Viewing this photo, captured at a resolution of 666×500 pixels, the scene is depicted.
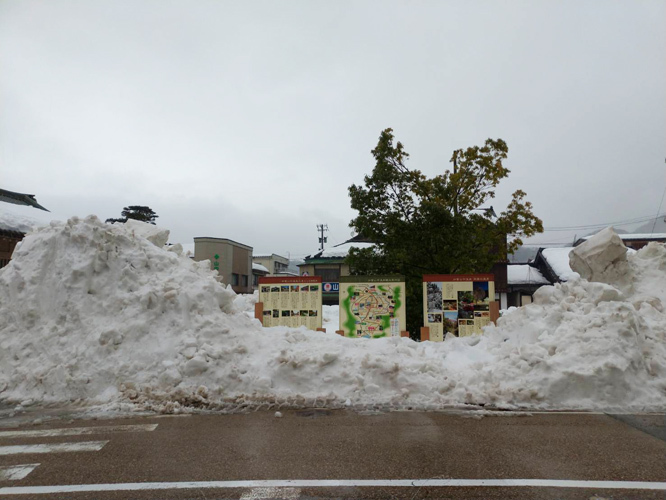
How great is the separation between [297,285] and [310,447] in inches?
223

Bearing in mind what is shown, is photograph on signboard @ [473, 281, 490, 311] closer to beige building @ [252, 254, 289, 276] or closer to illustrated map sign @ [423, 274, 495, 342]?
illustrated map sign @ [423, 274, 495, 342]

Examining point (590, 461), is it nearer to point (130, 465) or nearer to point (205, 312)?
point (130, 465)

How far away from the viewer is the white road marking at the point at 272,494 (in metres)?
3.45

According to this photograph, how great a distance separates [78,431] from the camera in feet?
17.0

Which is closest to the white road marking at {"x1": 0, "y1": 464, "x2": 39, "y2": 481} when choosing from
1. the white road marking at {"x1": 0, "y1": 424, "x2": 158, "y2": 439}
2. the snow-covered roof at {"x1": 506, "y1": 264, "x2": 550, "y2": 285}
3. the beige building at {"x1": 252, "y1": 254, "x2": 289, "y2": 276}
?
the white road marking at {"x1": 0, "y1": 424, "x2": 158, "y2": 439}

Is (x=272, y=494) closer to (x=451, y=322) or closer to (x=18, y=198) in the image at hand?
(x=451, y=322)

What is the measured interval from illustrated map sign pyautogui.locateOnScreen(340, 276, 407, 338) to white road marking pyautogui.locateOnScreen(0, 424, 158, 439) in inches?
212

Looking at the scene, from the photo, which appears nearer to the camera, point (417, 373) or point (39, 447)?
point (39, 447)

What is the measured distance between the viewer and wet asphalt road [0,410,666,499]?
3557 millimetres

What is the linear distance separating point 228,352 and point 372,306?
13.2 feet

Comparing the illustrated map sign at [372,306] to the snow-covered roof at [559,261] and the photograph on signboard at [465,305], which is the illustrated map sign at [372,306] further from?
the snow-covered roof at [559,261]

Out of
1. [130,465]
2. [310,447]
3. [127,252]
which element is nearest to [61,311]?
[127,252]

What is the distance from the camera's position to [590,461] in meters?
4.14

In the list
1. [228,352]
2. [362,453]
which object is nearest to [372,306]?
[228,352]
